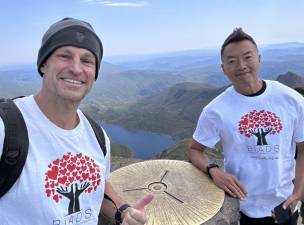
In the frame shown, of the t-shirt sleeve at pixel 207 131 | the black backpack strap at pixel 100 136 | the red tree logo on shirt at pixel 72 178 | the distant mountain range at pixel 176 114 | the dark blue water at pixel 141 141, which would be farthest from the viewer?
the distant mountain range at pixel 176 114

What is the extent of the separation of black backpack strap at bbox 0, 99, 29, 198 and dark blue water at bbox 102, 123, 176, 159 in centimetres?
10501

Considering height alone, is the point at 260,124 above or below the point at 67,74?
below

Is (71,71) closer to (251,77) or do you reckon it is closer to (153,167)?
(251,77)

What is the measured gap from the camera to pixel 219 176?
4.45 m

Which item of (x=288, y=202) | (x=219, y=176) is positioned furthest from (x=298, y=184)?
(x=219, y=176)

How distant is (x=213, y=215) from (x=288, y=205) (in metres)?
0.94

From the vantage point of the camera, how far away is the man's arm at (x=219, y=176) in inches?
161

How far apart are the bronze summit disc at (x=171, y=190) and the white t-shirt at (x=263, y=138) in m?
0.55

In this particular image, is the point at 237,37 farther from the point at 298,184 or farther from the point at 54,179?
the point at 54,179

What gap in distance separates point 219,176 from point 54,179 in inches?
104

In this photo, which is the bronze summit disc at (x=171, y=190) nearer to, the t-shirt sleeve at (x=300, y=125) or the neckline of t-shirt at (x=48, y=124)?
the t-shirt sleeve at (x=300, y=125)

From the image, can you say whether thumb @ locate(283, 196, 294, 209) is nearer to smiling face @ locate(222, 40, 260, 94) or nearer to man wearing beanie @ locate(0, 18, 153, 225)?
smiling face @ locate(222, 40, 260, 94)

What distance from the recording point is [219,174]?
4.45m

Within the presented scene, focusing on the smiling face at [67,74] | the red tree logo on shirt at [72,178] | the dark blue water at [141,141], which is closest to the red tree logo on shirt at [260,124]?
the red tree logo on shirt at [72,178]
